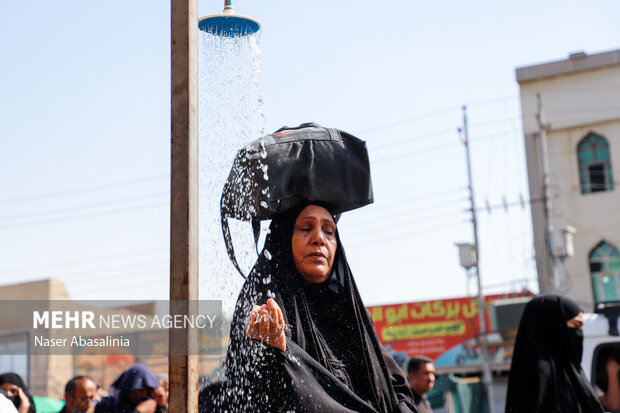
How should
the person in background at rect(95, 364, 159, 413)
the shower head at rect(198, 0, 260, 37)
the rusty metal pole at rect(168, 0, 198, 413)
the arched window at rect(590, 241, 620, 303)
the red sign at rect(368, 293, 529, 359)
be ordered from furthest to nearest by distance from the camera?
1. the arched window at rect(590, 241, 620, 303)
2. the red sign at rect(368, 293, 529, 359)
3. the person in background at rect(95, 364, 159, 413)
4. the shower head at rect(198, 0, 260, 37)
5. the rusty metal pole at rect(168, 0, 198, 413)

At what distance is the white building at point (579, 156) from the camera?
23625 mm

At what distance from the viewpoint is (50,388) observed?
21.0 metres

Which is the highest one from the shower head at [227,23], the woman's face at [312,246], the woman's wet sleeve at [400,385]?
the shower head at [227,23]

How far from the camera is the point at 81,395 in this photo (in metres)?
6.07

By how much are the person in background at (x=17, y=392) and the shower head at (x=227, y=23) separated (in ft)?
12.6

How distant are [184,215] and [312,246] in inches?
34.2

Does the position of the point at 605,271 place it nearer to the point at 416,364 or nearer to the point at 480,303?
the point at 480,303

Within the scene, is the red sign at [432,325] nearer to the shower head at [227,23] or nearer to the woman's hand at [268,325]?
the shower head at [227,23]

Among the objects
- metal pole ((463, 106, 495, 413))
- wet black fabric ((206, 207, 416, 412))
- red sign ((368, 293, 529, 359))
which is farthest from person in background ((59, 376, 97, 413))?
red sign ((368, 293, 529, 359))

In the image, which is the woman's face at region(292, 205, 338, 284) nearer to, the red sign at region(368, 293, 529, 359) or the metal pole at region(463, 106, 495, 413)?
the metal pole at region(463, 106, 495, 413)

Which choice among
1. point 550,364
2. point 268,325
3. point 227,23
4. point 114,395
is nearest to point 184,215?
point 268,325

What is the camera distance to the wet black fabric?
2748 millimetres

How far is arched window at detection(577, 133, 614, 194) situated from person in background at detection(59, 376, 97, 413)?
20986 mm

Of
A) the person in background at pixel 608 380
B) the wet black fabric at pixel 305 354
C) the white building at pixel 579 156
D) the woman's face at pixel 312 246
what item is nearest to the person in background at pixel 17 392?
the wet black fabric at pixel 305 354
